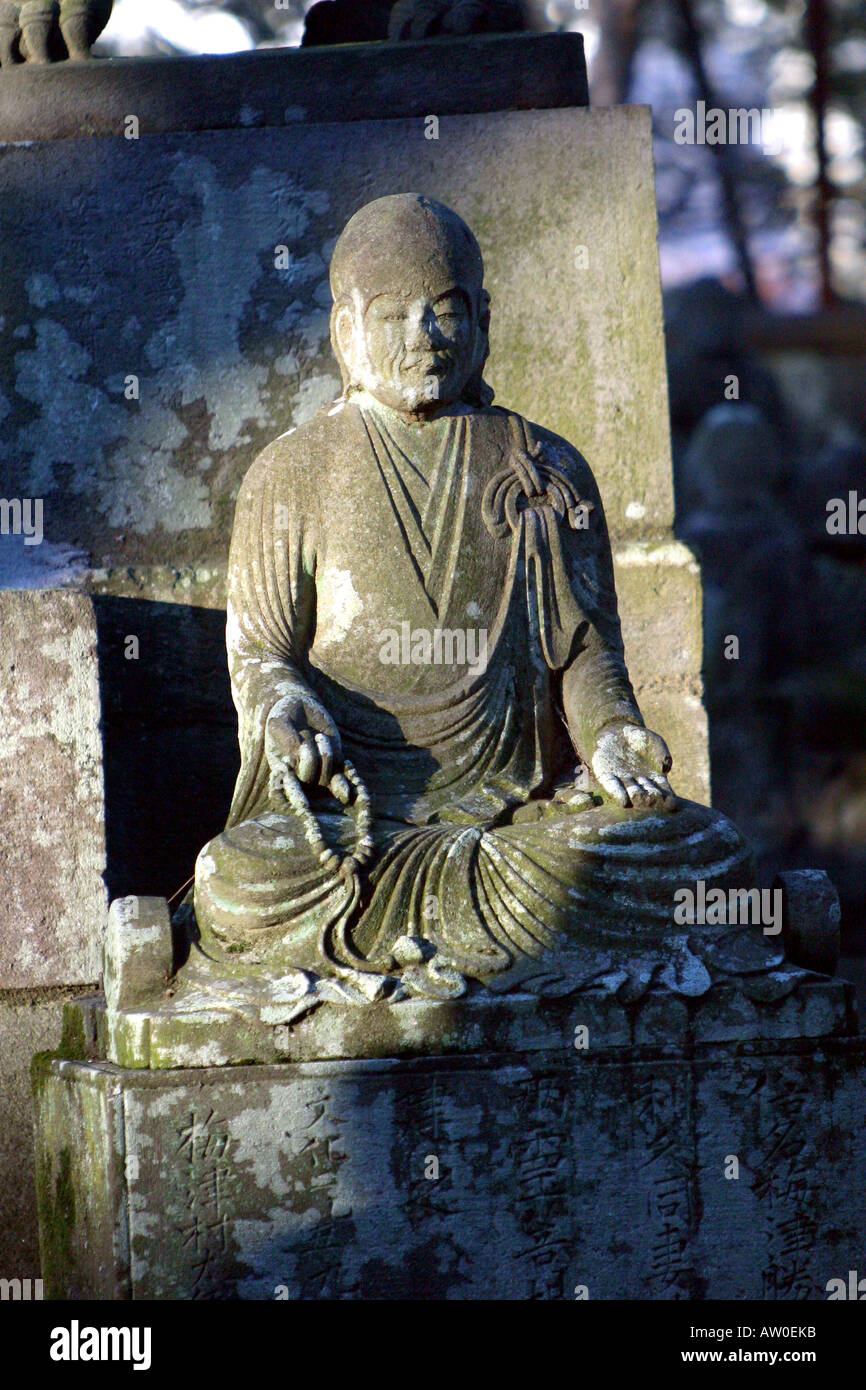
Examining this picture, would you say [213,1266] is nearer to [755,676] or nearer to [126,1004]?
[126,1004]

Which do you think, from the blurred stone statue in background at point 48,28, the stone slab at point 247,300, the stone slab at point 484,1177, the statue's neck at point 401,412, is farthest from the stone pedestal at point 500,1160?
the blurred stone statue in background at point 48,28

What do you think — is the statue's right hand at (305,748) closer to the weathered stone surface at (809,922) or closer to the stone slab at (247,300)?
the weathered stone surface at (809,922)

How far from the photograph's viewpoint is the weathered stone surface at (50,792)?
5109 mm

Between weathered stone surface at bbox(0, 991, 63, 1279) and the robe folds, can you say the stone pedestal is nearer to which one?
the robe folds

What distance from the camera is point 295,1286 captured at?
3.93m

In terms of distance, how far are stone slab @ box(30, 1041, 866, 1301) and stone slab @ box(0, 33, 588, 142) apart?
3143 mm

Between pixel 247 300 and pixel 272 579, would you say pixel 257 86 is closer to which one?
pixel 247 300

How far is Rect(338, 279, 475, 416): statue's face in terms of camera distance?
15.2ft

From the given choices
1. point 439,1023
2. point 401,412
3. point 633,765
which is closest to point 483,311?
point 401,412

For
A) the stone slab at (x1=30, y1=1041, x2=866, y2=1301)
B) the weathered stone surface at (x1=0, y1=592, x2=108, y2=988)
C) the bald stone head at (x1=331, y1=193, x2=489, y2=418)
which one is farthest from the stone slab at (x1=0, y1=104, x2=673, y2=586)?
the stone slab at (x1=30, y1=1041, x2=866, y2=1301)

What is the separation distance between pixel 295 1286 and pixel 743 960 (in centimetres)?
115

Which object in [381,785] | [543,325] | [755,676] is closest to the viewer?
[381,785]

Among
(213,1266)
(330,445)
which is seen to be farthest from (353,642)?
(213,1266)

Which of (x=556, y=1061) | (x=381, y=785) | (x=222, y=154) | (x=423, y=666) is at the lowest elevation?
(x=556, y=1061)
